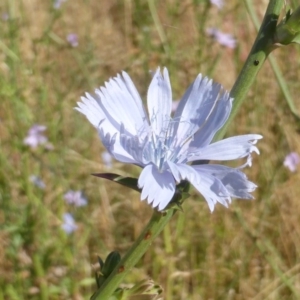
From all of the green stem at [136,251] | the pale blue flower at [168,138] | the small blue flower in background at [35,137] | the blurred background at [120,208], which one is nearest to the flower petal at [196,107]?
the pale blue flower at [168,138]

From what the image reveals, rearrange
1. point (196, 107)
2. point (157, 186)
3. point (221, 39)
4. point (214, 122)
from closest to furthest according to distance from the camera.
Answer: point (157, 186)
point (214, 122)
point (196, 107)
point (221, 39)

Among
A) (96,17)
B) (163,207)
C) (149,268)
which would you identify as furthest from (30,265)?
(96,17)

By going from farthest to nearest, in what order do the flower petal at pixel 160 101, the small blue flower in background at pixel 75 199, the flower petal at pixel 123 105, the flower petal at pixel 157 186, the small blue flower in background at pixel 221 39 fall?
1. the small blue flower in background at pixel 221 39
2. the small blue flower in background at pixel 75 199
3. the flower petal at pixel 160 101
4. the flower petal at pixel 123 105
5. the flower petal at pixel 157 186

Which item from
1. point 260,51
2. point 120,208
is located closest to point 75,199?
point 120,208

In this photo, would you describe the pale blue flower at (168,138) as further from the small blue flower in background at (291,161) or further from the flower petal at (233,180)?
the small blue flower in background at (291,161)

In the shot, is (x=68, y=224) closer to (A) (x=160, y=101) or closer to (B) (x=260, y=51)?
(A) (x=160, y=101)

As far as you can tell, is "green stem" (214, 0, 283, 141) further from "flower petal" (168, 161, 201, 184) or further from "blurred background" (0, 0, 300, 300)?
"blurred background" (0, 0, 300, 300)

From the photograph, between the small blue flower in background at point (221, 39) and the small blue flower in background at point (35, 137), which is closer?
the small blue flower in background at point (35, 137)

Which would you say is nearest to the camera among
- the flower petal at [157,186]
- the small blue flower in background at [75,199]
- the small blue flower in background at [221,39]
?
the flower petal at [157,186]
